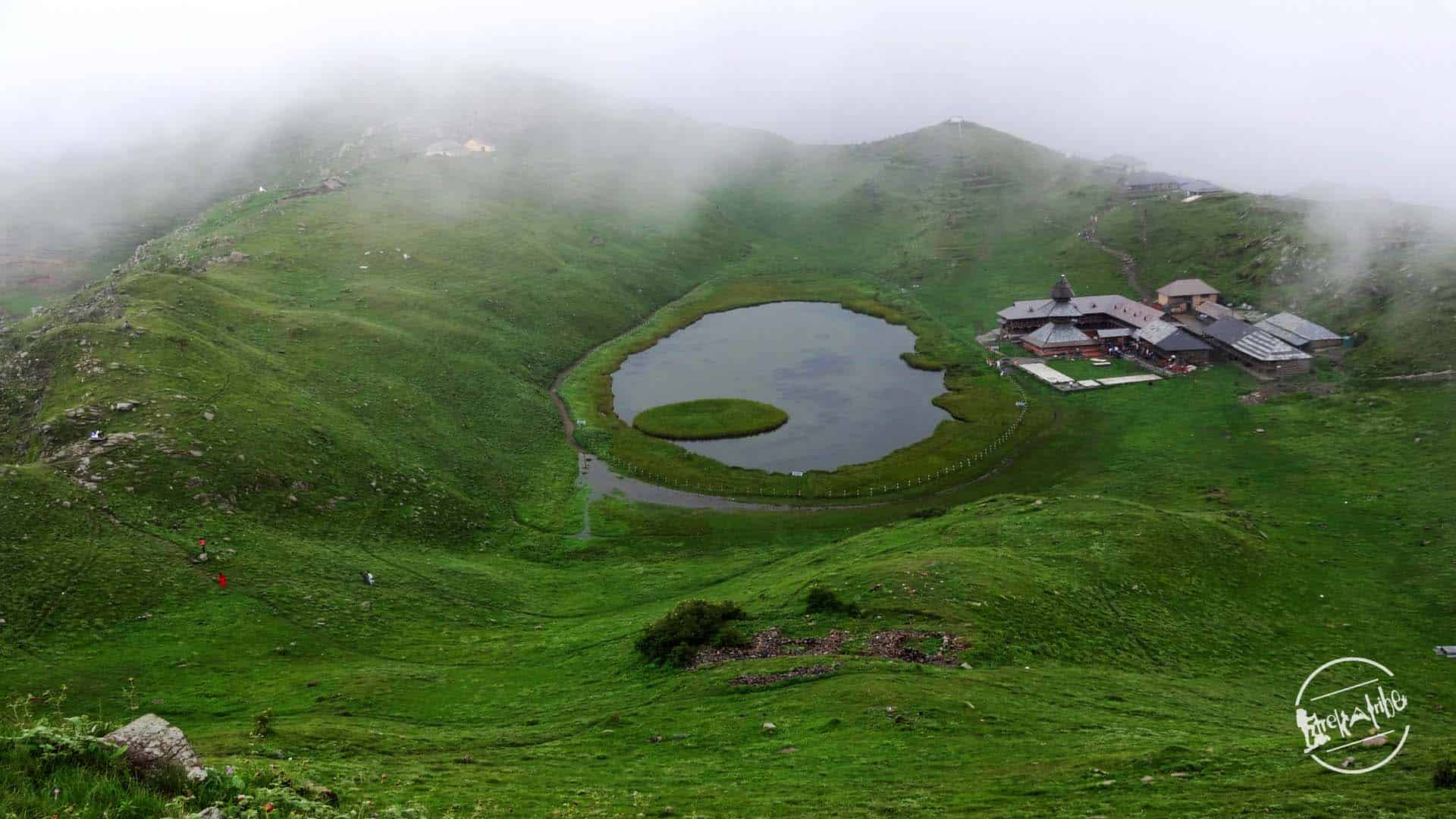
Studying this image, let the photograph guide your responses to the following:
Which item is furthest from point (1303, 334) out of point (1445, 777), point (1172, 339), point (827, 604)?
point (1445, 777)

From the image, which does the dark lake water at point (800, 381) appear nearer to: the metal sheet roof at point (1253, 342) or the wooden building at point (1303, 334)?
the metal sheet roof at point (1253, 342)

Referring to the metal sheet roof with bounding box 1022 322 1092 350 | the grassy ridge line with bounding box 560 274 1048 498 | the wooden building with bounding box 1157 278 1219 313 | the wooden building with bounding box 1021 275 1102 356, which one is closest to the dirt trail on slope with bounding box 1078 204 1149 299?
the wooden building with bounding box 1157 278 1219 313

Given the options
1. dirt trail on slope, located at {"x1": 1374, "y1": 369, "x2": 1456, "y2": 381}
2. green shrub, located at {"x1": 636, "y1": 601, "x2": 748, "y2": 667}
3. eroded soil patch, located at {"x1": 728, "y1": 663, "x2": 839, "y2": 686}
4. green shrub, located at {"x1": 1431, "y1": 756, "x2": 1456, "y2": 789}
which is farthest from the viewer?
dirt trail on slope, located at {"x1": 1374, "y1": 369, "x2": 1456, "y2": 381}

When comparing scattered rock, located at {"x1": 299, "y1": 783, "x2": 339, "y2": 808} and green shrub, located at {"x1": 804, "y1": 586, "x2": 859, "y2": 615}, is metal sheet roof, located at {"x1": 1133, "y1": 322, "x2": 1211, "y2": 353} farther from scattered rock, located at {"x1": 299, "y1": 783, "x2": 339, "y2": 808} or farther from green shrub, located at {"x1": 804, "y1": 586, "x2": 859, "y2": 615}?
scattered rock, located at {"x1": 299, "y1": 783, "x2": 339, "y2": 808}

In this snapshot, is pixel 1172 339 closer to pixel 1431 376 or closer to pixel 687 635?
pixel 1431 376

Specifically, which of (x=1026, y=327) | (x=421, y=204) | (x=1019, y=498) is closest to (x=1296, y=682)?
(x=1019, y=498)
